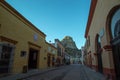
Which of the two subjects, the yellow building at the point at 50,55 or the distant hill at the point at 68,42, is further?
the distant hill at the point at 68,42

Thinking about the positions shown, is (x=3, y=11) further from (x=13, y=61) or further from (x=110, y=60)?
(x=110, y=60)

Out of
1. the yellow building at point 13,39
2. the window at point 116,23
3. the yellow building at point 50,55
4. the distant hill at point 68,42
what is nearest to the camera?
the window at point 116,23

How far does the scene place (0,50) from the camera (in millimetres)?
8734

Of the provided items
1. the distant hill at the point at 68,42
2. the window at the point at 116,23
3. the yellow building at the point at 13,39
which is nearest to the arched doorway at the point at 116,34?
the window at the point at 116,23

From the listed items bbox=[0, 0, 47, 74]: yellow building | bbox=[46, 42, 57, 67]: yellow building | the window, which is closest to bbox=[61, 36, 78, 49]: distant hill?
bbox=[46, 42, 57, 67]: yellow building

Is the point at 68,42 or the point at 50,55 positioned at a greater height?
the point at 68,42

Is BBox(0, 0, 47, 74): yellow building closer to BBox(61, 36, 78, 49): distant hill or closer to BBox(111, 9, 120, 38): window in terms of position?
BBox(111, 9, 120, 38): window

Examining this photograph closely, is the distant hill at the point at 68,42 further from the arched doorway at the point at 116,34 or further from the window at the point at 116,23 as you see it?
the window at the point at 116,23

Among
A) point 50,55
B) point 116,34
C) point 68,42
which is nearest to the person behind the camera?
point 116,34

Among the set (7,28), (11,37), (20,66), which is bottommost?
(20,66)

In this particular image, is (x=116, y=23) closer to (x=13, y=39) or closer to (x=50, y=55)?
(x=13, y=39)

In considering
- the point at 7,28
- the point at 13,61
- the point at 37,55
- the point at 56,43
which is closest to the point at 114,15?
the point at 7,28

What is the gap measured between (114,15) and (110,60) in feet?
11.8

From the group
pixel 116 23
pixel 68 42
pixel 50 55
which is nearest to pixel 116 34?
pixel 116 23
